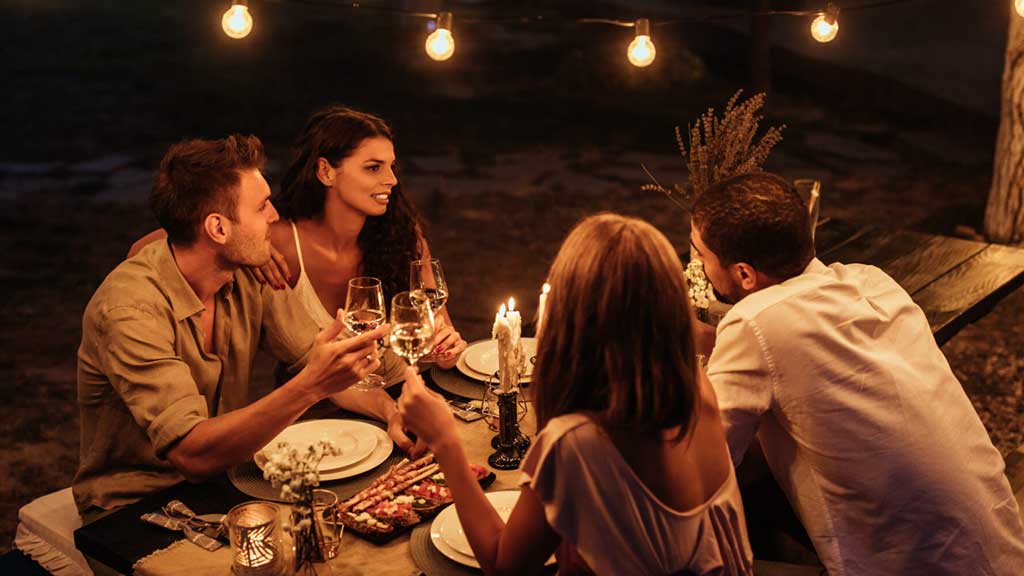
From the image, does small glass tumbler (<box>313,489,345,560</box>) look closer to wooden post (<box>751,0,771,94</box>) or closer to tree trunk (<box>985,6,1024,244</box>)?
tree trunk (<box>985,6,1024,244</box>)

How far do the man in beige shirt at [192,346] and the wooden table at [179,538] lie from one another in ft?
0.22

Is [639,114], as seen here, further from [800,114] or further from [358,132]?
[358,132]

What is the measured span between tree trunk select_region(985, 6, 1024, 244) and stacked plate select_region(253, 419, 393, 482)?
5.03 metres

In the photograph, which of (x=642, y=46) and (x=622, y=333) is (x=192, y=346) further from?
(x=642, y=46)

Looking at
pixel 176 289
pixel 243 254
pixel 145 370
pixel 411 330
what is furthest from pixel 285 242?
pixel 411 330

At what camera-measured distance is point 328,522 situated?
2004 mm

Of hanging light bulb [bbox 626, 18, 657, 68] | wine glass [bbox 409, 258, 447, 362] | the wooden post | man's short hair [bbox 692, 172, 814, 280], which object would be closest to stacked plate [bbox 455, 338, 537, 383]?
wine glass [bbox 409, 258, 447, 362]

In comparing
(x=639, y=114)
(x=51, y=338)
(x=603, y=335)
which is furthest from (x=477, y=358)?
(x=639, y=114)

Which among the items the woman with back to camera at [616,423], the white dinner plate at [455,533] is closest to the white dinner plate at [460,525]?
the white dinner plate at [455,533]

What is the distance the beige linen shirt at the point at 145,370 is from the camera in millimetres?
2318

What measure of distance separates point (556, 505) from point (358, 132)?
2043 millimetres

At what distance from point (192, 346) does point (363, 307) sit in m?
0.61

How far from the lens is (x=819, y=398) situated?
2.10 m

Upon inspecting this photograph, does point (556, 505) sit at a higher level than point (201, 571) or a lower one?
higher
